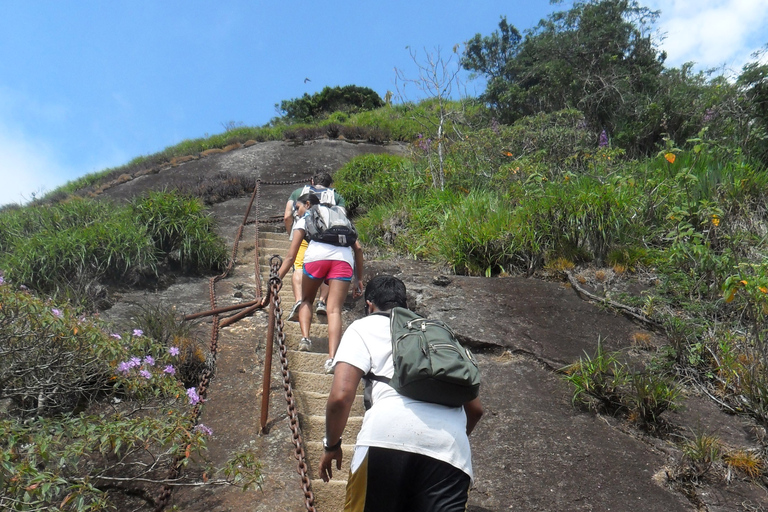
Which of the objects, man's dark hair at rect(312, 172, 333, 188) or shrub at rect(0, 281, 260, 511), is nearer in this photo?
shrub at rect(0, 281, 260, 511)

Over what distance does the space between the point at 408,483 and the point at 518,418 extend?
2.56 meters

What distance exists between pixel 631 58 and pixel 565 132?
417cm

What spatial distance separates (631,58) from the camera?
12727mm

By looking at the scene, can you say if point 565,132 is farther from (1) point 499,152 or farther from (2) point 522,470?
(2) point 522,470

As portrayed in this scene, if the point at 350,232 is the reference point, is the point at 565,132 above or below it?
above

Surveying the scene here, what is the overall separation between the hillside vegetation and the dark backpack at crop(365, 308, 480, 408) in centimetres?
160

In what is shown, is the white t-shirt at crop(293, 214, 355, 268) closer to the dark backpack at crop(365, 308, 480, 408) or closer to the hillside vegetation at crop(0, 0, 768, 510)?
the hillside vegetation at crop(0, 0, 768, 510)

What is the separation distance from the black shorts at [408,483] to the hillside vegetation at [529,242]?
141cm

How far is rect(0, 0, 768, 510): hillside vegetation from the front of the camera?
404 centimetres

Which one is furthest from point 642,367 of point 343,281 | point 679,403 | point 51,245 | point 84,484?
point 51,245

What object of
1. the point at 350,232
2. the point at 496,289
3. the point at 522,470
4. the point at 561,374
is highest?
the point at 350,232

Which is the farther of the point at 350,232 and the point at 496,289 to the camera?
the point at 496,289

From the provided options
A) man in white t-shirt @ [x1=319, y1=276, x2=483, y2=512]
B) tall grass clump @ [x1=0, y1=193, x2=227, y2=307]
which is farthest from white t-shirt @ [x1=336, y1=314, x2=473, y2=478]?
tall grass clump @ [x1=0, y1=193, x2=227, y2=307]

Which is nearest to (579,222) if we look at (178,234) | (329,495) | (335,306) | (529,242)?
(529,242)
